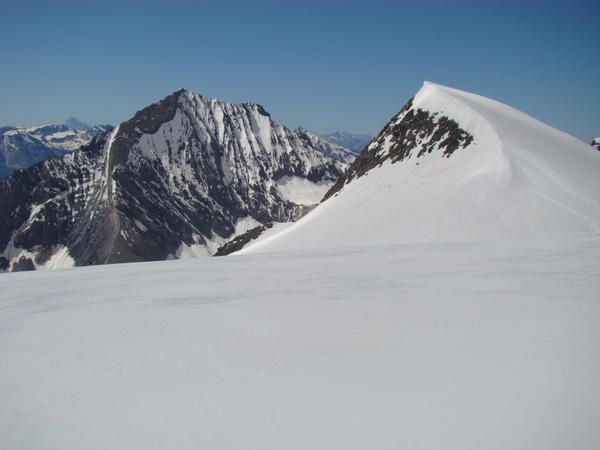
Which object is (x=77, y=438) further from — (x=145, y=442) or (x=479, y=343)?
(x=479, y=343)

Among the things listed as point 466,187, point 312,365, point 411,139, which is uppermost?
point 411,139

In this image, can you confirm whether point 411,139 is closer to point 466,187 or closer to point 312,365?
point 466,187

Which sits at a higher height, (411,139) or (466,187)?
(411,139)

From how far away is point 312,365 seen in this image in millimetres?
4367

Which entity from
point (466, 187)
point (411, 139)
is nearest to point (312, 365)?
point (466, 187)

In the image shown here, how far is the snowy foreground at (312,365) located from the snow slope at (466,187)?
46.8ft

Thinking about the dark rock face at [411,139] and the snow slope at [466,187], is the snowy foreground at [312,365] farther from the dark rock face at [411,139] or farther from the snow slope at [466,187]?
the dark rock face at [411,139]

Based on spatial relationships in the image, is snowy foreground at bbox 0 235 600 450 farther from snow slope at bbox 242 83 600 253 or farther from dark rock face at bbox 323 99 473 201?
dark rock face at bbox 323 99 473 201

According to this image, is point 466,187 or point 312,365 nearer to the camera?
point 312,365

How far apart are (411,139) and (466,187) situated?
22.8m

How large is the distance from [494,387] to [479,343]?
0.89 meters

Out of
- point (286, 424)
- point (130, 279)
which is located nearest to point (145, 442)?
point (286, 424)

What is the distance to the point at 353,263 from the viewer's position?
9.62 m

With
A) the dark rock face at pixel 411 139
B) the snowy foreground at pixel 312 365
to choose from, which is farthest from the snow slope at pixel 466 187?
the snowy foreground at pixel 312 365
